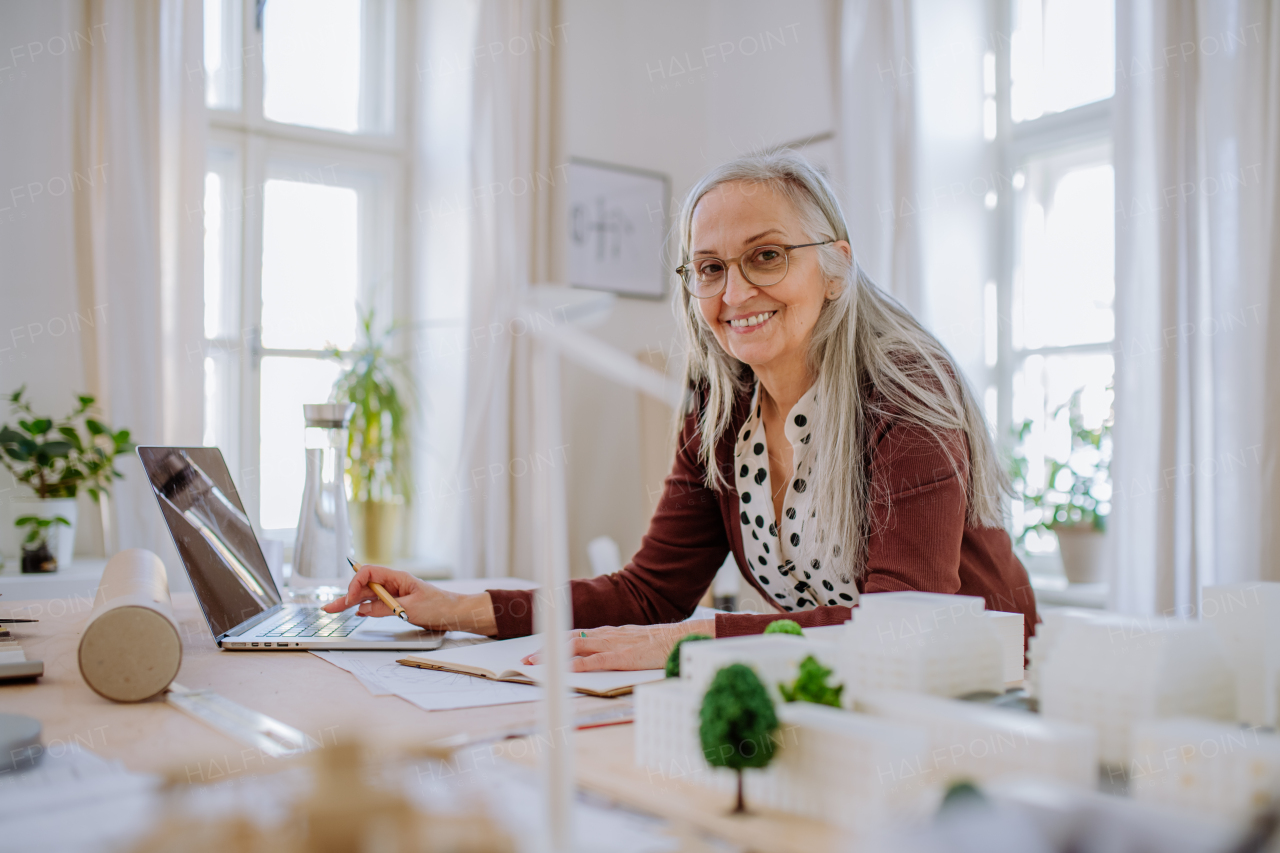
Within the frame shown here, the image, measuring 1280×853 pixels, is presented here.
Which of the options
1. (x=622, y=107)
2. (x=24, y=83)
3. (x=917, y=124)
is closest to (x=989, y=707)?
(x=917, y=124)

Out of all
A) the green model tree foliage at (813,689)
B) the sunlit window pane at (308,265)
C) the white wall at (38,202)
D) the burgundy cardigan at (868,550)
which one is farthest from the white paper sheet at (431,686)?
the sunlit window pane at (308,265)

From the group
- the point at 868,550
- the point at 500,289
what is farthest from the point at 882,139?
the point at 868,550

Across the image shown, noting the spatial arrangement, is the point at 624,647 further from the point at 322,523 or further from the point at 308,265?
the point at 308,265

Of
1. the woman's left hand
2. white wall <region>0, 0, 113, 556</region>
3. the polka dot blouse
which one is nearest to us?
the woman's left hand

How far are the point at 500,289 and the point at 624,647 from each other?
8.00 feet

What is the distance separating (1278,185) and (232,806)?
2.46m

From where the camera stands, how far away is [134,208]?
278cm

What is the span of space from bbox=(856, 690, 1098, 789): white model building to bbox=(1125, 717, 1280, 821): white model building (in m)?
0.03

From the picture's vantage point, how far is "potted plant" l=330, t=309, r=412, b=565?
10.6 ft

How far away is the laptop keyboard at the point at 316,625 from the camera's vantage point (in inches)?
49.5

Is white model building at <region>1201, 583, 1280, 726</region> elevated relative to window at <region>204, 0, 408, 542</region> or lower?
lower

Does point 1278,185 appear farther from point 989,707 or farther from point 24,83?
point 24,83

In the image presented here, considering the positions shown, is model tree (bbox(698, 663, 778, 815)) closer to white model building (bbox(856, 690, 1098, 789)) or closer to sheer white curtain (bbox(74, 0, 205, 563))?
white model building (bbox(856, 690, 1098, 789))

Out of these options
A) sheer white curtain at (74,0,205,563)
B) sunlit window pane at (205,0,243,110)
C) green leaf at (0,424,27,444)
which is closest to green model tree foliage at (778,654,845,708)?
green leaf at (0,424,27,444)
